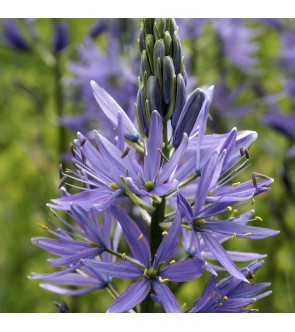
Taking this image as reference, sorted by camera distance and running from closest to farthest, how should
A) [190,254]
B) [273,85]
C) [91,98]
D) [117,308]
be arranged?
1. [117,308]
2. [190,254]
3. [91,98]
4. [273,85]

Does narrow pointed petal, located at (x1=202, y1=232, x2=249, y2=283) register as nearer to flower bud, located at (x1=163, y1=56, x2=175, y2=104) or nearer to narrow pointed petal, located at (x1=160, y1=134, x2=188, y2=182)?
narrow pointed petal, located at (x1=160, y1=134, x2=188, y2=182)

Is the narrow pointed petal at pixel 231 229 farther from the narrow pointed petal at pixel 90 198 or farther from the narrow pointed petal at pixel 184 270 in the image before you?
the narrow pointed petal at pixel 90 198

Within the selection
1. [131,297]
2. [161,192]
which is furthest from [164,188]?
[131,297]

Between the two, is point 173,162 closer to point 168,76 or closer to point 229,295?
point 168,76

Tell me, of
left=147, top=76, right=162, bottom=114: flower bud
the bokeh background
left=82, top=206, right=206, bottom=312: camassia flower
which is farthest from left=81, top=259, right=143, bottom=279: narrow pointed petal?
the bokeh background

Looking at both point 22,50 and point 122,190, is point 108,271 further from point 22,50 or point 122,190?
point 22,50
